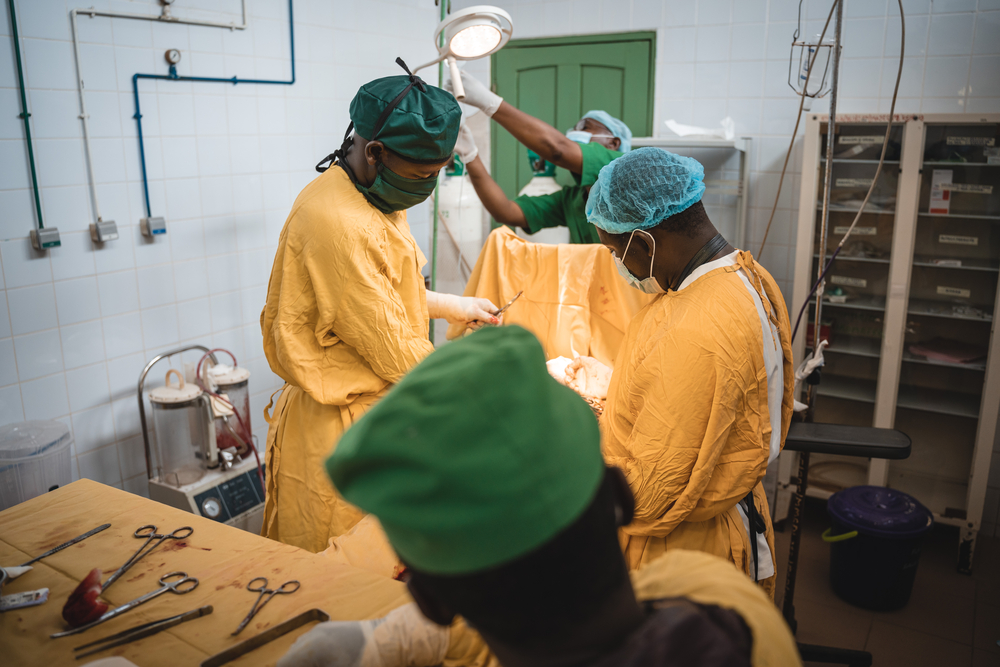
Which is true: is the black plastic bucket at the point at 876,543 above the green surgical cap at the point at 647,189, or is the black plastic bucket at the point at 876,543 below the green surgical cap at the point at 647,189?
below

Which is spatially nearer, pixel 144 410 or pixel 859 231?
pixel 144 410

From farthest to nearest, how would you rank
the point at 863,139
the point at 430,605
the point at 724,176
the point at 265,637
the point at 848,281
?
the point at 724,176
the point at 848,281
the point at 863,139
the point at 265,637
the point at 430,605

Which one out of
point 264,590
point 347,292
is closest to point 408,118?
point 347,292

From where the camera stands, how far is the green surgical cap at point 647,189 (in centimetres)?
154

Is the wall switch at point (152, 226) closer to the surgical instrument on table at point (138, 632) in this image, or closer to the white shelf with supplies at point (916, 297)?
the surgical instrument on table at point (138, 632)

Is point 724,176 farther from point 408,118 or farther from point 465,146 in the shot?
point 408,118

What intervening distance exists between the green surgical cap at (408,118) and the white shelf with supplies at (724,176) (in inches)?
81.1

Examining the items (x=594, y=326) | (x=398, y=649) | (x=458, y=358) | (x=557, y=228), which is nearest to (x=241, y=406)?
(x=594, y=326)

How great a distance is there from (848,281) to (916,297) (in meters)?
0.35

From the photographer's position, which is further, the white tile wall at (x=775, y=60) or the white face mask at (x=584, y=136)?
the white tile wall at (x=775, y=60)

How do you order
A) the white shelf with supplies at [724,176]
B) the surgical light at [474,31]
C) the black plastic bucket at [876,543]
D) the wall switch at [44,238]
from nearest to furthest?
the surgical light at [474,31], the wall switch at [44,238], the black plastic bucket at [876,543], the white shelf with supplies at [724,176]

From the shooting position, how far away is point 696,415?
1409 millimetres

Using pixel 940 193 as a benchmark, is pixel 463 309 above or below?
below

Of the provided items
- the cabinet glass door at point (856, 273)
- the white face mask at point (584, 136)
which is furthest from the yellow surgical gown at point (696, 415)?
the cabinet glass door at point (856, 273)
